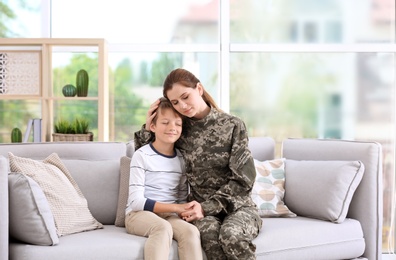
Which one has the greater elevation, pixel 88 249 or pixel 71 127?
pixel 71 127

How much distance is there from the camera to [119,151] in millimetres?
3809

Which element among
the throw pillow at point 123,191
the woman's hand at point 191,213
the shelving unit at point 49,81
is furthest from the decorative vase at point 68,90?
the woman's hand at point 191,213

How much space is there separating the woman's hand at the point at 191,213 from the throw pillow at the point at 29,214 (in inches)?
24.0

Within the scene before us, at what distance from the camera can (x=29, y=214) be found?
3.03 meters

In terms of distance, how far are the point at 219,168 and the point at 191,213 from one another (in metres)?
0.31

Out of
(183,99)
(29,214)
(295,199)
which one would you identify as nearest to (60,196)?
(29,214)

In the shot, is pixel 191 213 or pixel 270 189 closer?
pixel 191 213

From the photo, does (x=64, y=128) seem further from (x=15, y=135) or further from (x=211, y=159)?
(x=211, y=159)

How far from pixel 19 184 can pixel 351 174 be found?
1748 millimetres

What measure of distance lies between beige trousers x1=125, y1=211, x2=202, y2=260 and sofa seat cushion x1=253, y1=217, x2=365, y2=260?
348 mm

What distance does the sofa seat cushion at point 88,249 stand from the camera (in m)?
2.96

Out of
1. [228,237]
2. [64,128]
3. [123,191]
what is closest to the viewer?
[228,237]

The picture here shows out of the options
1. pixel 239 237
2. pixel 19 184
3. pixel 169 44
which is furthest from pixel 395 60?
pixel 19 184

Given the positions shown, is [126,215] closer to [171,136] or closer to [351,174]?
[171,136]
